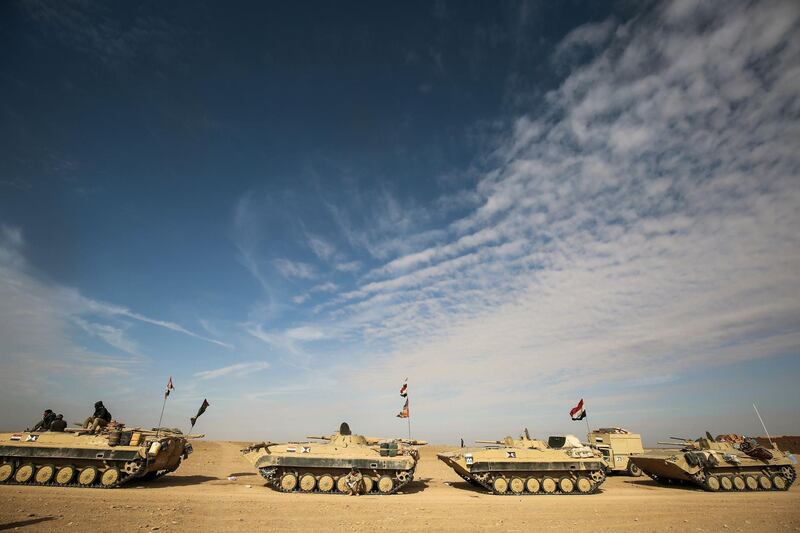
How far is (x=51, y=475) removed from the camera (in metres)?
17.7

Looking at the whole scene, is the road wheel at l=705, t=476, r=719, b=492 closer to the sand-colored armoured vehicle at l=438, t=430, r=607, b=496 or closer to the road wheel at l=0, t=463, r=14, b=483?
the sand-colored armoured vehicle at l=438, t=430, r=607, b=496


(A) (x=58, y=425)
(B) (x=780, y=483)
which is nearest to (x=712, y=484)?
(B) (x=780, y=483)

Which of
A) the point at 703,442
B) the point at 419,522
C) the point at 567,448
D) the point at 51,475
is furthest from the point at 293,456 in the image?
the point at 703,442

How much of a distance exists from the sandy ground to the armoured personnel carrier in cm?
98

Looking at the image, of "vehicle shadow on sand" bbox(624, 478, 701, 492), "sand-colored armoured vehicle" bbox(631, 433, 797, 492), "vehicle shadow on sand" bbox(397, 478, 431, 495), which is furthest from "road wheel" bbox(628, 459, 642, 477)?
"vehicle shadow on sand" bbox(397, 478, 431, 495)

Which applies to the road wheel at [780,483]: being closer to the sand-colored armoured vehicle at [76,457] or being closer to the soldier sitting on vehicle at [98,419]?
the sand-colored armoured vehicle at [76,457]

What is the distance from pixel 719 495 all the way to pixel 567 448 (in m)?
6.70

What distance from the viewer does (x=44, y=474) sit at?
17609 mm

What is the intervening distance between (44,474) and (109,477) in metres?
2.65

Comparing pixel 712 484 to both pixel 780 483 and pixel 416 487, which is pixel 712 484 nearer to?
pixel 780 483

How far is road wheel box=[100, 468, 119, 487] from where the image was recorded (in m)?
17.7

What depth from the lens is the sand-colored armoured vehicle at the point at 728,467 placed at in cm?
2073

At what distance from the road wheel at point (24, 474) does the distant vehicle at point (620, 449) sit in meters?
29.9

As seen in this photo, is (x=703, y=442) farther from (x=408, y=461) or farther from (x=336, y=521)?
(x=336, y=521)
